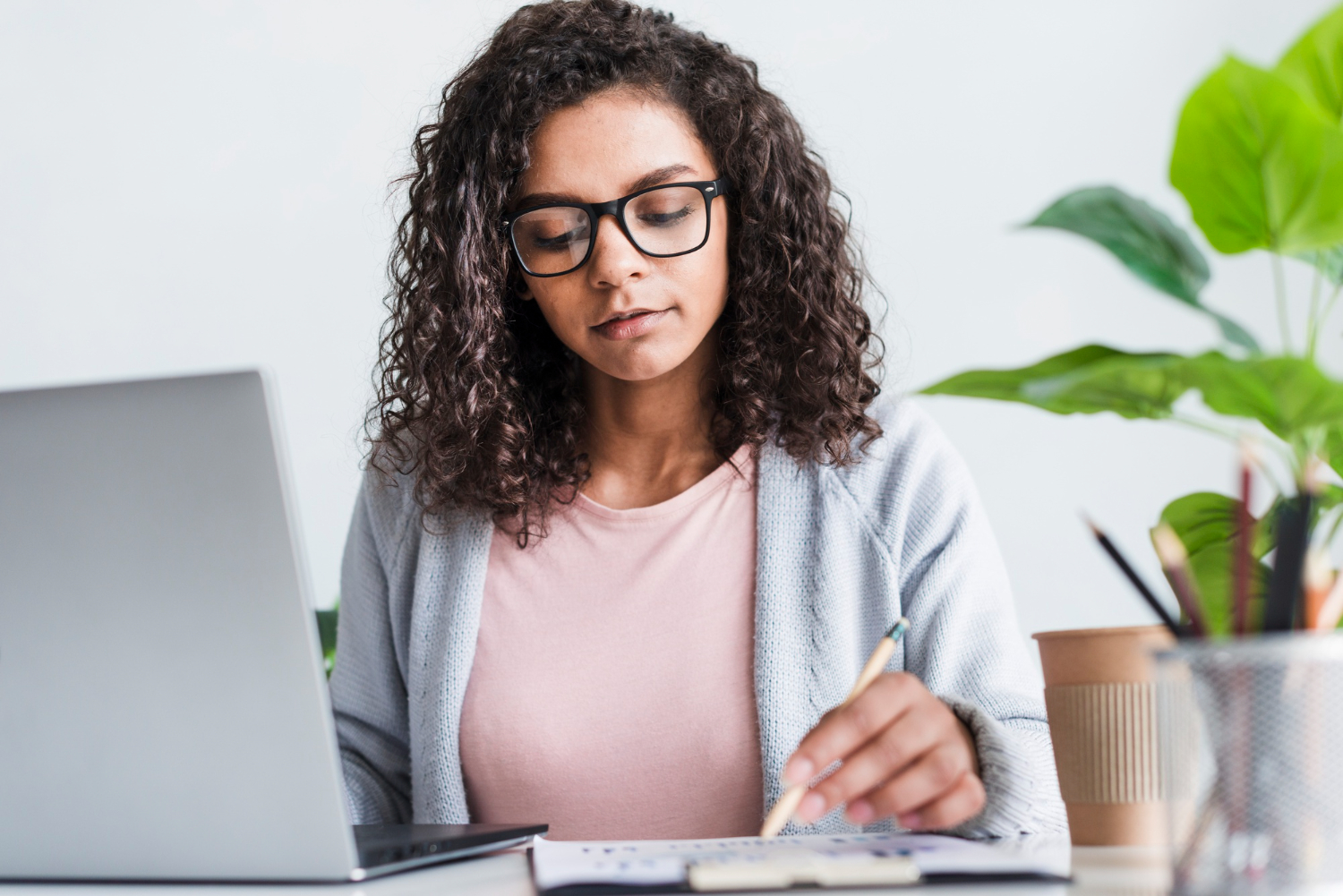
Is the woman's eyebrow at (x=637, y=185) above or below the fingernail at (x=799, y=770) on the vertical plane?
above

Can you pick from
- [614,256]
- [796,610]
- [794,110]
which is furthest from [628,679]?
[794,110]

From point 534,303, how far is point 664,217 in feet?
0.97

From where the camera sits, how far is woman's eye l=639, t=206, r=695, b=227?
1.17 meters

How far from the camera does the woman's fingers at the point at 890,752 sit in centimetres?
68

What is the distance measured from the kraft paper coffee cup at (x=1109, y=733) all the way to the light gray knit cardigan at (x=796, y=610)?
29cm

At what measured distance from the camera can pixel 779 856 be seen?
2.21ft

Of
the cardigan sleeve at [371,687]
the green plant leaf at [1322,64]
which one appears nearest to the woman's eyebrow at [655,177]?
the cardigan sleeve at [371,687]

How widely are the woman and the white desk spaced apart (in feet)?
1.20

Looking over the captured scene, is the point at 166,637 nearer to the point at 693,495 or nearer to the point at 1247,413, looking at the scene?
the point at 1247,413

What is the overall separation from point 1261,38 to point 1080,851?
1.91 meters

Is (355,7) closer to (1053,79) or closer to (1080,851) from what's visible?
(1053,79)

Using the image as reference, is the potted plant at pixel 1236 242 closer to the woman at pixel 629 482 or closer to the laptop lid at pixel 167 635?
the laptop lid at pixel 167 635

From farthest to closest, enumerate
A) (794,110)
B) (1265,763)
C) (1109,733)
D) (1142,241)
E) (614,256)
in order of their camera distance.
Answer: (794,110)
(614,256)
(1109,733)
(1142,241)
(1265,763)

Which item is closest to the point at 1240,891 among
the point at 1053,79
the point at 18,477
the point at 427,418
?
the point at 18,477
